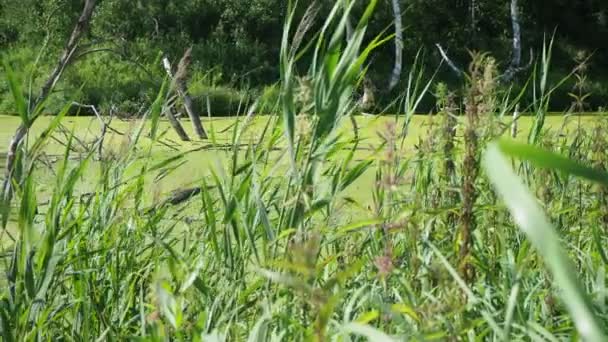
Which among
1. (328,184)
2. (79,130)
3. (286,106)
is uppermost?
(286,106)

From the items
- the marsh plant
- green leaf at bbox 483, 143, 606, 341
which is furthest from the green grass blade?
green leaf at bbox 483, 143, 606, 341

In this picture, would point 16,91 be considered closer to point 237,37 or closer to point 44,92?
point 44,92

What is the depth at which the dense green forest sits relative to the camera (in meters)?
8.41

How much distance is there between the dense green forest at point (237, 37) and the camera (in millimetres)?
8406

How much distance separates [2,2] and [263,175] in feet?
29.7

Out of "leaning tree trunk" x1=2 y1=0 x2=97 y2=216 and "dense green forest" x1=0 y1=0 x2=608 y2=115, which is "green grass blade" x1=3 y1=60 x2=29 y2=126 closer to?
"leaning tree trunk" x1=2 y1=0 x2=97 y2=216

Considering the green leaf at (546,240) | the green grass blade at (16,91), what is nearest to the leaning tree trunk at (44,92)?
the green grass blade at (16,91)

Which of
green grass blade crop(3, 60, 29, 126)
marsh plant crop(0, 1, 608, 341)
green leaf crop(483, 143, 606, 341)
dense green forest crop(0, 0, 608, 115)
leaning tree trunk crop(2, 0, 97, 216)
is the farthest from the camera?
dense green forest crop(0, 0, 608, 115)

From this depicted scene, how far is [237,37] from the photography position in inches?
389

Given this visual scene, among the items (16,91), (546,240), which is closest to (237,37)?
(16,91)

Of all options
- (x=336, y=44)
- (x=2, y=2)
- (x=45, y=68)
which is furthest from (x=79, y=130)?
(x=336, y=44)

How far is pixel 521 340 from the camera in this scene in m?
1.06

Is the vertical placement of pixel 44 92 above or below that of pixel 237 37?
below

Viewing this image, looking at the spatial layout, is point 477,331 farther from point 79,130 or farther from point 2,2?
point 2,2
